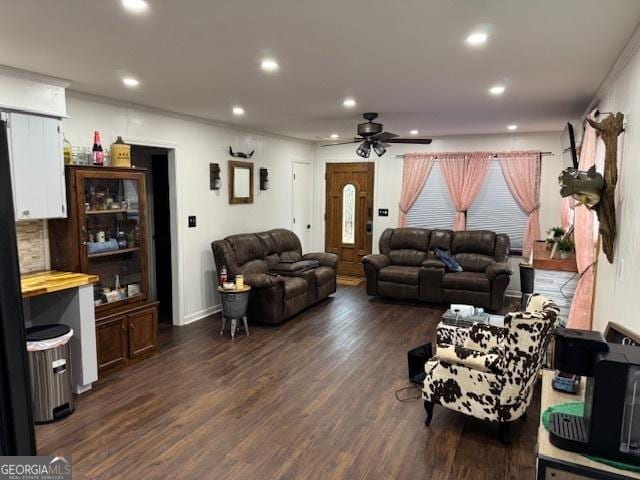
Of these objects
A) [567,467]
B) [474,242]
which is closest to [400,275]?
[474,242]

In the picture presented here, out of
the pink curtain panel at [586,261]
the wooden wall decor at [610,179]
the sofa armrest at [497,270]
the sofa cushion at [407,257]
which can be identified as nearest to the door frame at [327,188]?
the sofa cushion at [407,257]

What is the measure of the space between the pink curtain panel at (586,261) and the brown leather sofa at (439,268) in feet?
7.16

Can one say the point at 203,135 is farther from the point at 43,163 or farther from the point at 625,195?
the point at 625,195

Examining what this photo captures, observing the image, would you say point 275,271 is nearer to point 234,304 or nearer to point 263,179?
point 234,304

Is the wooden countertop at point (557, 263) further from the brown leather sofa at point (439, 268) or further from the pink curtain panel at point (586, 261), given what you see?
the brown leather sofa at point (439, 268)

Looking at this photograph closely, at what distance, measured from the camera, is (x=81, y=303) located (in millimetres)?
3445

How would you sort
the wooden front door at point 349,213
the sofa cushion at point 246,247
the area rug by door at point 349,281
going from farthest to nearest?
the wooden front door at point 349,213
the area rug by door at point 349,281
the sofa cushion at point 246,247

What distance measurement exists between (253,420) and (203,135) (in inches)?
147

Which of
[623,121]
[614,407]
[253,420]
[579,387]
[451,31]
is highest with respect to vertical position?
[451,31]

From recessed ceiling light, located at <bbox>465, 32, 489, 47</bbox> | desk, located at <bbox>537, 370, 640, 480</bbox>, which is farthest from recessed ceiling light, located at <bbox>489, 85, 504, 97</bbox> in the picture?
desk, located at <bbox>537, 370, 640, 480</bbox>

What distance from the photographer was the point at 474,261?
21.0 feet

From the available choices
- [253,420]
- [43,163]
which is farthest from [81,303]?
[253,420]

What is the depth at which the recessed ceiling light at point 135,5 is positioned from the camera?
2004 mm

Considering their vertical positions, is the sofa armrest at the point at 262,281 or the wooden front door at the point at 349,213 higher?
the wooden front door at the point at 349,213
